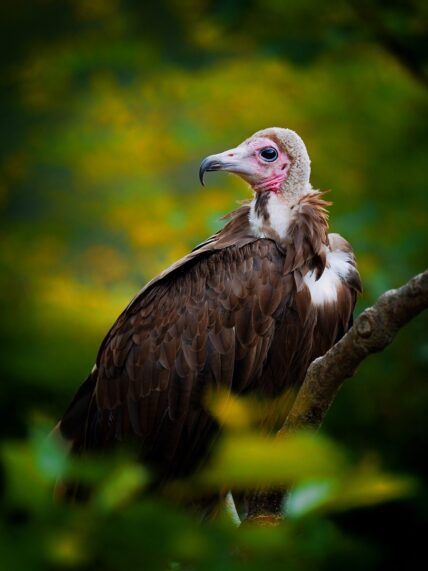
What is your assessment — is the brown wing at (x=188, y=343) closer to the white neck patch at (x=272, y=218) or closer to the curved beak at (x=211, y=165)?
the white neck patch at (x=272, y=218)

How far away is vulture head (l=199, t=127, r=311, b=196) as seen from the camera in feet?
16.4

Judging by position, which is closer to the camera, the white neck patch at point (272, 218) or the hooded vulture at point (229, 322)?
the hooded vulture at point (229, 322)

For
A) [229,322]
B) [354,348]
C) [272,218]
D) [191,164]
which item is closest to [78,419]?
[229,322]

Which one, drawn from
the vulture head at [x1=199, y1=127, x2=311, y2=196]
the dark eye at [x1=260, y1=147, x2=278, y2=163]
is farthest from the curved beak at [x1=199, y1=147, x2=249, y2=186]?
the dark eye at [x1=260, y1=147, x2=278, y2=163]

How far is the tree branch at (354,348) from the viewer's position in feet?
9.19

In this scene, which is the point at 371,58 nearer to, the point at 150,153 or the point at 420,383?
the point at 150,153

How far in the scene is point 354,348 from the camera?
2.99 m

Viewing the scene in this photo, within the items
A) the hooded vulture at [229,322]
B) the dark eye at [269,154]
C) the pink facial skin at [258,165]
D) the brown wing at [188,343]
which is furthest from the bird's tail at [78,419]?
Result: the dark eye at [269,154]

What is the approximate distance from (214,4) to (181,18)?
36.4 inches

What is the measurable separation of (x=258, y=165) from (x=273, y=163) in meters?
0.08

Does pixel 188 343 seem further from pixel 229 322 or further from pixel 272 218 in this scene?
pixel 272 218

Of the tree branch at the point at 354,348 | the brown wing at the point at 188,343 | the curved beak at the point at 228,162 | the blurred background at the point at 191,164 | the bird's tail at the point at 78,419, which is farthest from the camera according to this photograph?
the blurred background at the point at 191,164

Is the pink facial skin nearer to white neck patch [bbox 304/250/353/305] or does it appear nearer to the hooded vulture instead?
the hooded vulture

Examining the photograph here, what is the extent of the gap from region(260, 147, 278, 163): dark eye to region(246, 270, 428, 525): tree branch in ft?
6.55
